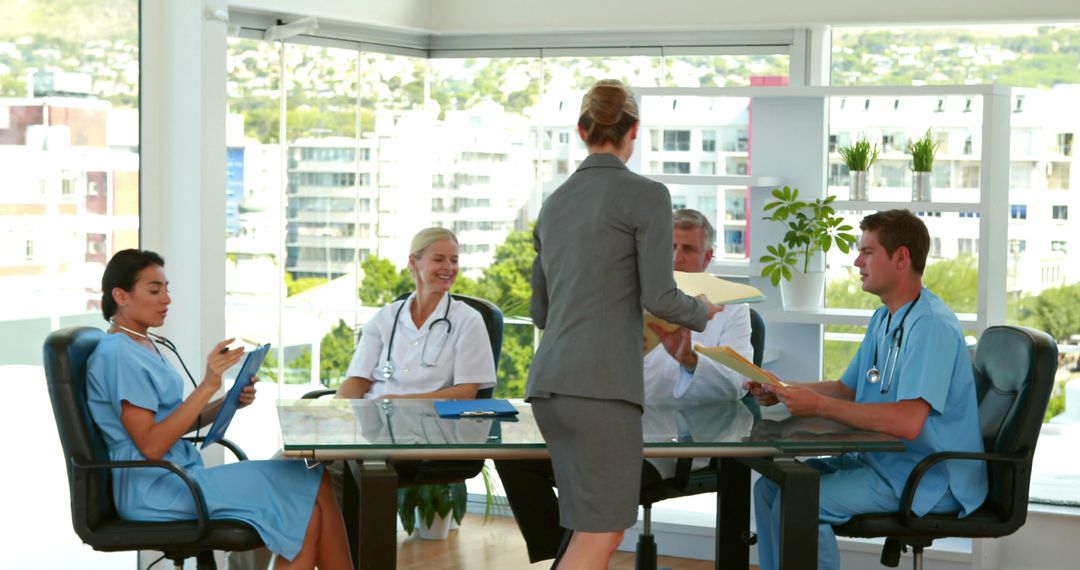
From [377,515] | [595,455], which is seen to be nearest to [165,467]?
[377,515]

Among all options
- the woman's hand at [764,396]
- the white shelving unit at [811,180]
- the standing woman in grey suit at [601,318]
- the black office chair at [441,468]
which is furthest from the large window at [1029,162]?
the standing woman in grey suit at [601,318]

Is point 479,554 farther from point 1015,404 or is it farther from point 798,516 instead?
point 1015,404

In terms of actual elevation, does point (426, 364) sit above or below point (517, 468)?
above

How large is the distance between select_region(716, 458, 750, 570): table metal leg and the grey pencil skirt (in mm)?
1002

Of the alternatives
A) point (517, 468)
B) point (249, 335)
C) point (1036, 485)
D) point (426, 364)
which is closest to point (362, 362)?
point (426, 364)

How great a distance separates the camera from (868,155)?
4898 mm

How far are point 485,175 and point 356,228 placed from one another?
64 centimetres

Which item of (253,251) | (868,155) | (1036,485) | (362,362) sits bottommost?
(1036,485)

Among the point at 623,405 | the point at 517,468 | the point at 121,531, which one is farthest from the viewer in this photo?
the point at 517,468

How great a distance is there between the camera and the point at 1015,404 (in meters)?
3.65

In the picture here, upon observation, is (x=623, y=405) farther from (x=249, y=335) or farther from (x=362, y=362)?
(x=249, y=335)

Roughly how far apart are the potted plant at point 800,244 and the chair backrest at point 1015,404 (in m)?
0.97

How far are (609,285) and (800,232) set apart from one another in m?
1.94

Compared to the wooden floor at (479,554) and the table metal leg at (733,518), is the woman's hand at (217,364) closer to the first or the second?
the table metal leg at (733,518)
